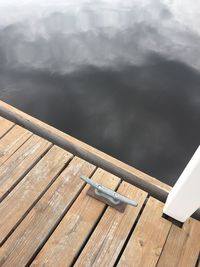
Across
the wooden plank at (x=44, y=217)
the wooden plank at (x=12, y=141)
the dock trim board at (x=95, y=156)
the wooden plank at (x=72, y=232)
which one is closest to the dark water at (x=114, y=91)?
the dock trim board at (x=95, y=156)

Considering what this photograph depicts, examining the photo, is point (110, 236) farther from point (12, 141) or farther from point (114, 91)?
point (114, 91)

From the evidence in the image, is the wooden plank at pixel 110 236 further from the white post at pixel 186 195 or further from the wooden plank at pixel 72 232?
the white post at pixel 186 195

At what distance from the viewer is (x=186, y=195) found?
2.27 metres

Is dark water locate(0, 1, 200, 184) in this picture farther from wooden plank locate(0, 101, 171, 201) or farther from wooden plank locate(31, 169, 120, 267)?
wooden plank locate(31, 169, 120, 267)

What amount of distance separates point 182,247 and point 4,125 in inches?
73.3

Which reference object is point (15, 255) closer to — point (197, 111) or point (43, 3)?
point (197, 111)

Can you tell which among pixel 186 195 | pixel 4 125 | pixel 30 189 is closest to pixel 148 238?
pixel 186 195

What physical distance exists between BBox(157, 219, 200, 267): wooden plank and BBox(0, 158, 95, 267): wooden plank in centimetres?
80

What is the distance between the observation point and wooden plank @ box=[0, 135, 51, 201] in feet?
8.35

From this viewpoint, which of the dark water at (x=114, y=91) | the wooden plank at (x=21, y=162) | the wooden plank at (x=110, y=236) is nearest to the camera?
the wooden plank at (x=110, y=236)

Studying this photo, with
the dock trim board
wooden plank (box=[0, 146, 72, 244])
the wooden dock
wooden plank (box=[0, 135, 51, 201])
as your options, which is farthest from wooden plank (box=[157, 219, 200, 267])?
wooden plank (box=[0, 135, 51, 201])

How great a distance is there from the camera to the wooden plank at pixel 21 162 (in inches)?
100

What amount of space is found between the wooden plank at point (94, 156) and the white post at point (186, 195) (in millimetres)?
203

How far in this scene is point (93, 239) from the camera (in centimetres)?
231
